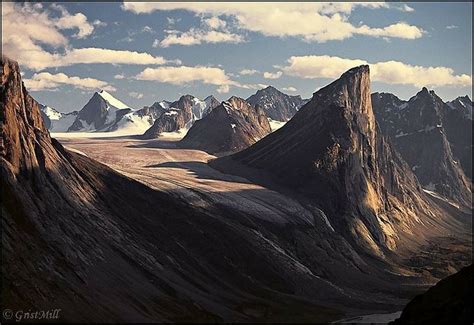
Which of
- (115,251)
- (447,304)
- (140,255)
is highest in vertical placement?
(447,304)

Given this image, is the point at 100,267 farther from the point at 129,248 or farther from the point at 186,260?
the point at 186,260

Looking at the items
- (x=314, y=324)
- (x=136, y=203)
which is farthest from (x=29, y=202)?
(x=314, y=324)

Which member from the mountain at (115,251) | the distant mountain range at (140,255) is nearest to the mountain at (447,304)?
the distant mountain range at (140,255)

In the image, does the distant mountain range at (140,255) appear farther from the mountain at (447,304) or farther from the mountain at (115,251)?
the mountain at (447,304)

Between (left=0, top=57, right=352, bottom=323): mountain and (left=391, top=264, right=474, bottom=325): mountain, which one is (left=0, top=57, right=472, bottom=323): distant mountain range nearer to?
(left=0, top=57, right=352, bottom=323): mountain

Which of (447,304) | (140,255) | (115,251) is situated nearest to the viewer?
(447,304)

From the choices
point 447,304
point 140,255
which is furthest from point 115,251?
Answer: point 447,304

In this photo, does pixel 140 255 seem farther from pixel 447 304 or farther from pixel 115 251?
pixel 447 304

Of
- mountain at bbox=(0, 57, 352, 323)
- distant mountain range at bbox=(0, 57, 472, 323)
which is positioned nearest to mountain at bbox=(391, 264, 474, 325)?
distant mountain range at bbox=(0, 57, 472, 323)
